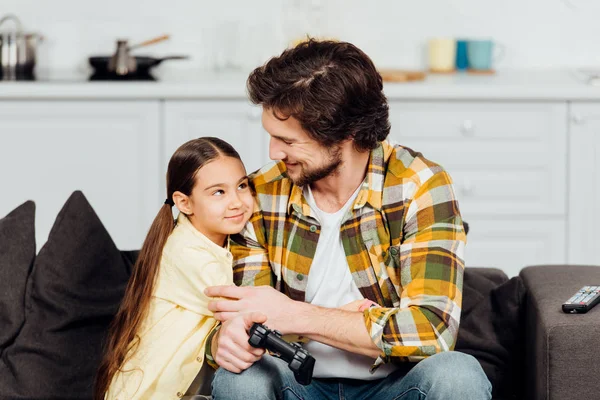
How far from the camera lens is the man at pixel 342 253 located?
1.95 m

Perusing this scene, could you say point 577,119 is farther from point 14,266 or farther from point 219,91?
point 14,266

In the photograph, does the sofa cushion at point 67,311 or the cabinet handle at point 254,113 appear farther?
the cabinet handle at point 254,113

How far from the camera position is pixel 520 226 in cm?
375

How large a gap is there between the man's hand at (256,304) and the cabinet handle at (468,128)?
1.79 meters

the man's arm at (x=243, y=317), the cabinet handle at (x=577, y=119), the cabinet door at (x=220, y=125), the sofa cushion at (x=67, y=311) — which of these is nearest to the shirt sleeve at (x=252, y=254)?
the man's arm at (x=243, y=317)

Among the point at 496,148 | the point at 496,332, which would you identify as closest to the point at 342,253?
the point at 496,332

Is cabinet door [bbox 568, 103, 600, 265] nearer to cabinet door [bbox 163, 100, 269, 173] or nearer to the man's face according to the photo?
cabinet door [bbox 163, 100, 269, 173]

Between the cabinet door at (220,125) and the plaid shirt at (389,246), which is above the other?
the cabinet door at (220,125)

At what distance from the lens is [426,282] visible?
200 centimetres

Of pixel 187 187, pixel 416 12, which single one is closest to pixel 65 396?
pixel 187 187

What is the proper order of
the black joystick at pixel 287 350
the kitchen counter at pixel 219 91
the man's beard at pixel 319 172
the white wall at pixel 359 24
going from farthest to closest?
the white wall at pixel 359 24 < the kitchen counter at pixel 219 91 < the man's beard at pixel 319 172 < the black joystick at pixel 287 350

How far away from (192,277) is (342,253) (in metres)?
0.32

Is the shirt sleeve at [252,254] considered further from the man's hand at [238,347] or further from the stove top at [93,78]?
the stove top at [93,78]

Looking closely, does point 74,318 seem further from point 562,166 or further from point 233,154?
point 562,166
